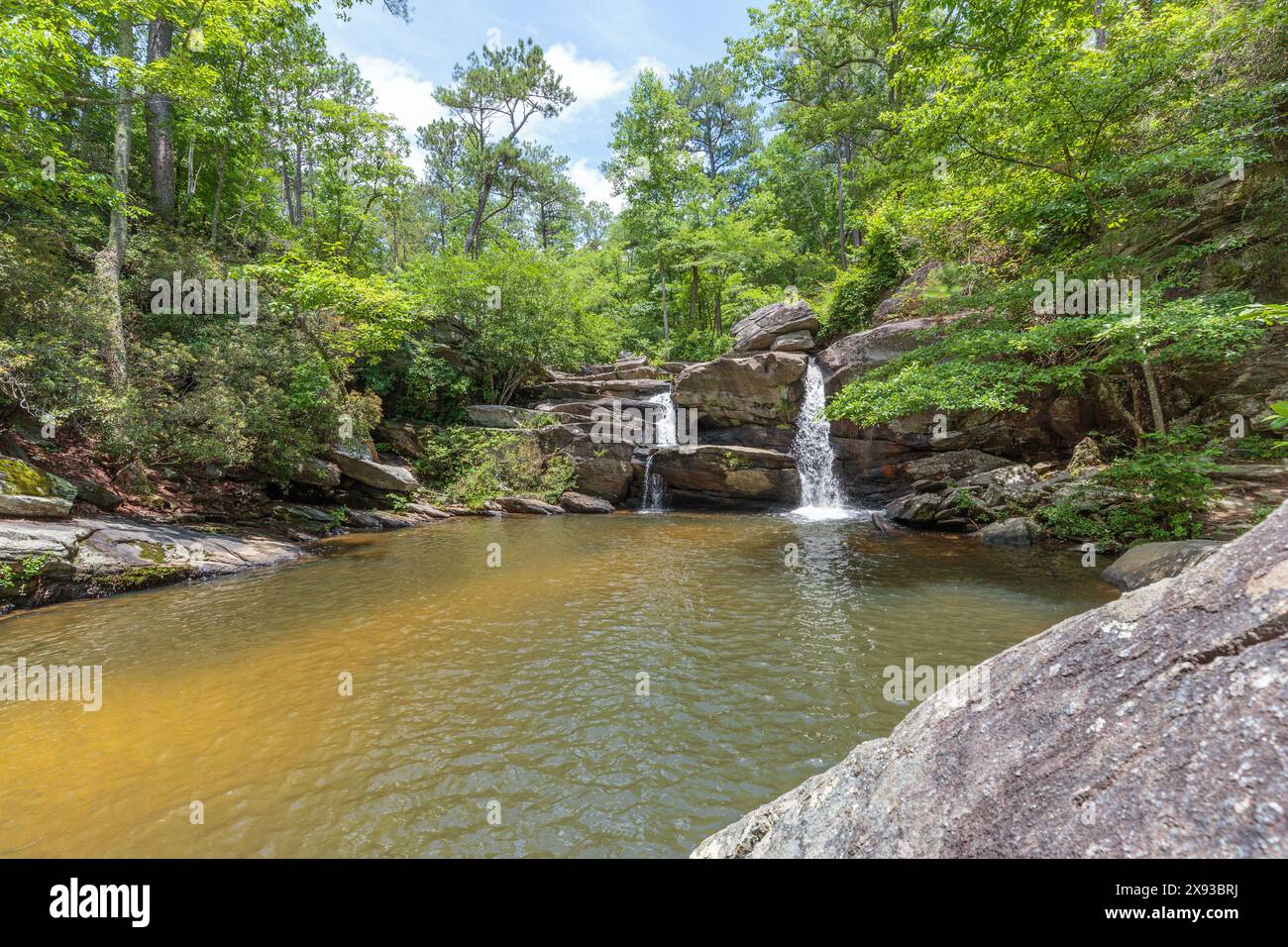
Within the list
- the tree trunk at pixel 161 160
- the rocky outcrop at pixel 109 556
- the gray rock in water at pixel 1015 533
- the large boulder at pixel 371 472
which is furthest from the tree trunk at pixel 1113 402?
the tree trunk at pixel 161 160

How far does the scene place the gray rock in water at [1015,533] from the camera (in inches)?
424

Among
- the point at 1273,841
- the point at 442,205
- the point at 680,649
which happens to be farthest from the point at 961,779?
the point at 442,205

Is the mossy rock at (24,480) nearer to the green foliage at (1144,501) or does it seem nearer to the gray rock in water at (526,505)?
the gray rock in water at (526,505)

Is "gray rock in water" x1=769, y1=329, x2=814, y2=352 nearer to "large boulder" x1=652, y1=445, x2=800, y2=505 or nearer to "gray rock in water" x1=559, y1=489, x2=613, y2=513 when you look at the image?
"large boulder" x1=652, y1=445, x2=800, y2=505

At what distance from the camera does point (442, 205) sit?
127 feet

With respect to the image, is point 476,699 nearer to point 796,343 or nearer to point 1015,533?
point 1015,533

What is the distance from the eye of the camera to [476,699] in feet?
16.8

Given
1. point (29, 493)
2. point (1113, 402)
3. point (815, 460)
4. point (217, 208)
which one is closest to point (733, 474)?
point (815, 460)

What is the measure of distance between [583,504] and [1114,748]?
1734 centimetres

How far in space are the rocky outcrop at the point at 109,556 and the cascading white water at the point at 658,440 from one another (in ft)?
36.9

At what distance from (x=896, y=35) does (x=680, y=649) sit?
13.7 meters
